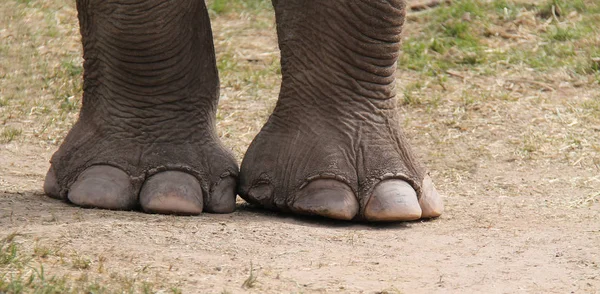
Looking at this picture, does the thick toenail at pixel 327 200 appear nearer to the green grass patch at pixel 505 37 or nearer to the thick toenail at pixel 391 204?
the thick toenail at pixel 391 204

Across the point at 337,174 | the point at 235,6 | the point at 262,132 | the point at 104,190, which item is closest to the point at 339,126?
the point at 337,174

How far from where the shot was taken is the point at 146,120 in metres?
3.54

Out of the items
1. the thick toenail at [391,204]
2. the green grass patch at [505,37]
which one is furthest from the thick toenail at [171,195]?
the green grass patch at [505,37]

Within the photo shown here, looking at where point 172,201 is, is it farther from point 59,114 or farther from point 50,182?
point 59,114

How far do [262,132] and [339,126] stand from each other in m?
0.25

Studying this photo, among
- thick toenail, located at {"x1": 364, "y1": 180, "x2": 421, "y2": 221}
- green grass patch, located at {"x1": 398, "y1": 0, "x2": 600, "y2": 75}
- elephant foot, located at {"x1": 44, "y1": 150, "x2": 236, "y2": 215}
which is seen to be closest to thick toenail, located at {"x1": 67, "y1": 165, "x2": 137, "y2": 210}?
elephant foot, located at {"x1": 44, "y1": 150, "x2": 236, "y2": 215}

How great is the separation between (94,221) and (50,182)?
535 millimetres

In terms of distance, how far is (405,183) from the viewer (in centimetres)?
335

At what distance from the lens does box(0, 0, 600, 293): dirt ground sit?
2.68 m

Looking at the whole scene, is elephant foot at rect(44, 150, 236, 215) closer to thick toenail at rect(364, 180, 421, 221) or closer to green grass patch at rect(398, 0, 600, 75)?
thick toenail at rect(364, 180, 421, 221)

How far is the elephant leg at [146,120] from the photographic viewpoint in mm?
3393

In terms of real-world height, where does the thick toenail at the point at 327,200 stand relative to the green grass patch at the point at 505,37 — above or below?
below

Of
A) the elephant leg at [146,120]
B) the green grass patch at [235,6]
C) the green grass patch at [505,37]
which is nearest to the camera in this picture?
the elephant leg at [146,120]

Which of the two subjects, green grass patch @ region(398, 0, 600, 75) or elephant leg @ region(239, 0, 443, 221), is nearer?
elephant leg @ region(239, 0, 443, 221)
